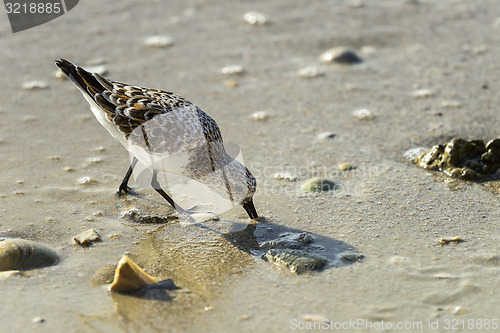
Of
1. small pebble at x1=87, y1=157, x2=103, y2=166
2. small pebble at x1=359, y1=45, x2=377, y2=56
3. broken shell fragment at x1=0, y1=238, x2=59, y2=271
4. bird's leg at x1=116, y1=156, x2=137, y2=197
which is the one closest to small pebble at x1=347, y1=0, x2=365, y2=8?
small pebble at x1=359, y1=45, x2=377, y2=56

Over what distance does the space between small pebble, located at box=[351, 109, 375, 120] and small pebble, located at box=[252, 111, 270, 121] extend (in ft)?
2.50

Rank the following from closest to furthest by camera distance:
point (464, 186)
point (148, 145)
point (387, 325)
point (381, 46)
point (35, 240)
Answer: point (387, 325), point (35, 240), point (148, 145), point (464, 186), point (381, 46)

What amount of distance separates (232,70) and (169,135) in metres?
2.20

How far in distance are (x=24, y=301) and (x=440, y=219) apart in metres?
2.59

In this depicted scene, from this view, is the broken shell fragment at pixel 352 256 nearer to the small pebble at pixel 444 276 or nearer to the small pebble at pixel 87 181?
the small pebble at pixel 444 276

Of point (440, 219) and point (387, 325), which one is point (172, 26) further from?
point (387, 325)

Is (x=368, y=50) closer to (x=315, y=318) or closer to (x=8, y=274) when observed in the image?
(x=315, y=318)

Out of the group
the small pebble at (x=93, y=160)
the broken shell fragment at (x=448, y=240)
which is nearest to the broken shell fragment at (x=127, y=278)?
the small pebble at (x=93, y=160)

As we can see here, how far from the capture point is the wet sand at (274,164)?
10.5 ft

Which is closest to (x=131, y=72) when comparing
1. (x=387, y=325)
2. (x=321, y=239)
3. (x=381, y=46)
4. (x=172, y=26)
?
(x=172, y=26)

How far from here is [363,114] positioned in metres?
5.38

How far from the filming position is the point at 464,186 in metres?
4.36

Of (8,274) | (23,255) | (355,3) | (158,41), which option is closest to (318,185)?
(23,255)

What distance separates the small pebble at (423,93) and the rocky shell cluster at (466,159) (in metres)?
1.12
